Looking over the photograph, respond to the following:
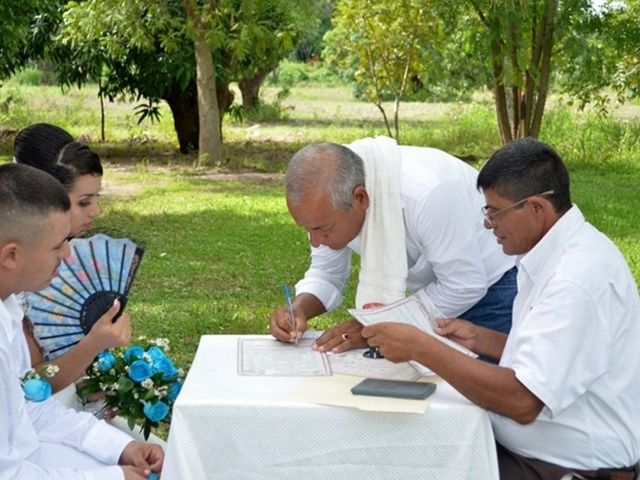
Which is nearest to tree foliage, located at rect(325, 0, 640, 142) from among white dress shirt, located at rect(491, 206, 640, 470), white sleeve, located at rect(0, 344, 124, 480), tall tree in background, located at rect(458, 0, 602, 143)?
tall tree in background, located at rect(458, 0, 602, 143)

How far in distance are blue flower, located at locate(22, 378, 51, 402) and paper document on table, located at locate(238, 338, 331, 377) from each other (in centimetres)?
59

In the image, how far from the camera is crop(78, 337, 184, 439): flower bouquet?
154 inches

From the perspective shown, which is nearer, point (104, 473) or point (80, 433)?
point (104, 473)

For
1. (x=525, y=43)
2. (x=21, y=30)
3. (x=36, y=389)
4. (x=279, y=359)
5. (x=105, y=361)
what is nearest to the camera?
(x=36, y=389)

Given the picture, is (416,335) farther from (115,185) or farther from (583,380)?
(115,185)

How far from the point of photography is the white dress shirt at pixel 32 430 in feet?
10.3

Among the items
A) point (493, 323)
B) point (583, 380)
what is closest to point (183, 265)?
point (493, 323)

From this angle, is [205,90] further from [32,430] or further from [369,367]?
[32,430]

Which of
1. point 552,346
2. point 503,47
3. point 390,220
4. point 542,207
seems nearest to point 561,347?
point 552,346

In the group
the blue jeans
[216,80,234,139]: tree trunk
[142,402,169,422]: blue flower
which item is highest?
the blue jeans

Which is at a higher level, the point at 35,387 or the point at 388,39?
the point at 388,39

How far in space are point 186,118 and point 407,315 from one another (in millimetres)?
16045

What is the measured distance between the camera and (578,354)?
320 cm

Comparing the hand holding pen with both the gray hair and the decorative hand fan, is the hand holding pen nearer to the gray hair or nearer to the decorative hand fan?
the gray hair
